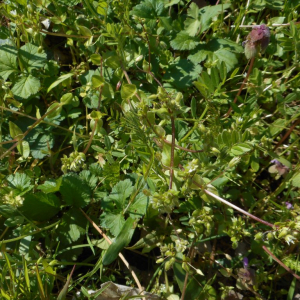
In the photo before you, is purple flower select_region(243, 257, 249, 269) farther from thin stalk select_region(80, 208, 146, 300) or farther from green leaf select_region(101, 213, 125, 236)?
green leaf select_region(101, 213, 125, 236)

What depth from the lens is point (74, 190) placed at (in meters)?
1.77

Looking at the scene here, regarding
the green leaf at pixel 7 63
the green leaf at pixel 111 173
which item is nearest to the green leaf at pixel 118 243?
the green leaf at pixel 111 173

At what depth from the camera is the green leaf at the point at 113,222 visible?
1.65m

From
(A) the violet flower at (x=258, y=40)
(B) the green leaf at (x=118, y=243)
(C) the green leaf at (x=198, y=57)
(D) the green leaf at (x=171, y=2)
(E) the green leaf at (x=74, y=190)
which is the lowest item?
(B) the green leaf at (x=118, y=243)

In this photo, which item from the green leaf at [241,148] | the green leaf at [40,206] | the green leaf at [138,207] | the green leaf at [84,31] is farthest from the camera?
the green leaf at [84,31]

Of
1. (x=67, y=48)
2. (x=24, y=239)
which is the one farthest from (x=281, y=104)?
(x=24, y=239)

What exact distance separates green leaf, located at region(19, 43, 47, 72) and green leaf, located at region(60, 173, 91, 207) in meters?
0.66

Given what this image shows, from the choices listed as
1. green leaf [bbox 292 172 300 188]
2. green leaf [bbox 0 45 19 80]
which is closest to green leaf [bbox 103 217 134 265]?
green leaf [bbox 292 172 300 188]

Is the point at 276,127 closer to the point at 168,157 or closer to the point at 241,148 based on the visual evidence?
the point at 241,148

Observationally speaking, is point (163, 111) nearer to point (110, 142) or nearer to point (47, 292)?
point (110, 142)

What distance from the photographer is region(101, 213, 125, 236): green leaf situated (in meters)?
1.65

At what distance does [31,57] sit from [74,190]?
0.80 meters

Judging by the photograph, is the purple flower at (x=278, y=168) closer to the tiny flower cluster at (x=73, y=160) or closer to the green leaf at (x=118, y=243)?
the green leaf at (x=118, y=243)

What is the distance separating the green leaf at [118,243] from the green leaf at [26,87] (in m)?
0.87
